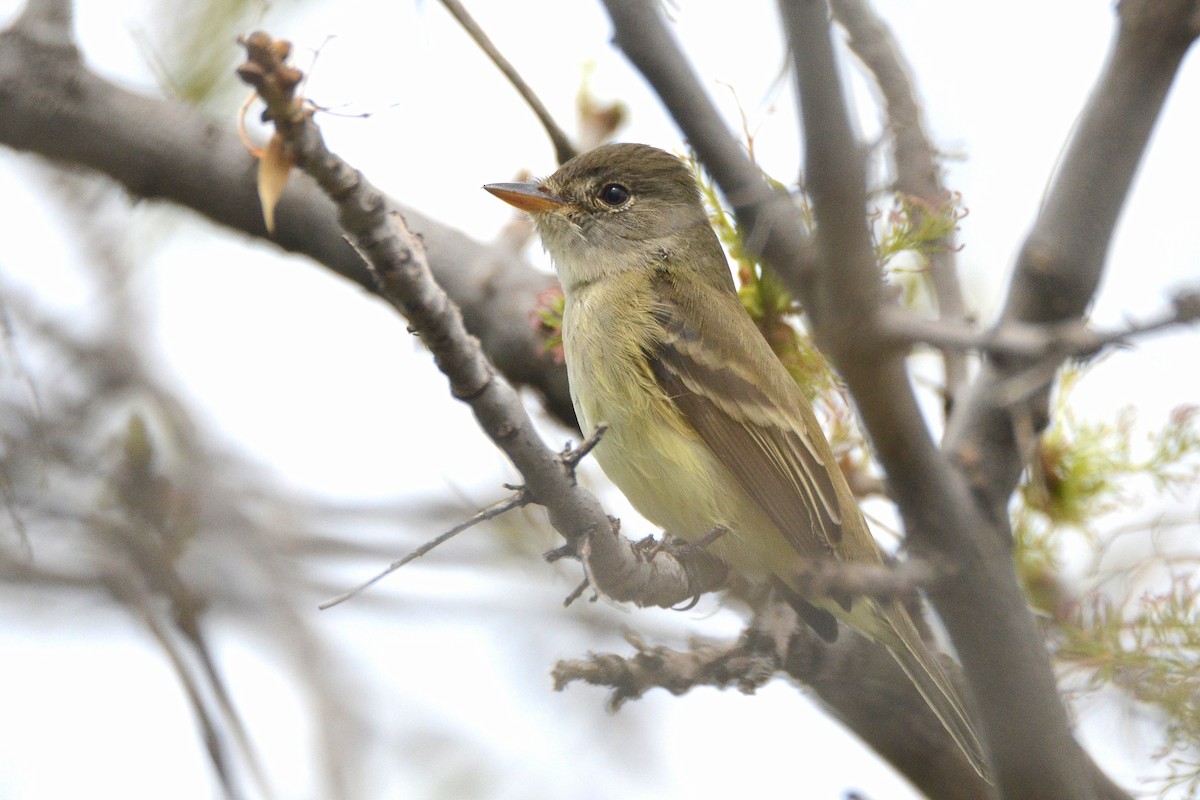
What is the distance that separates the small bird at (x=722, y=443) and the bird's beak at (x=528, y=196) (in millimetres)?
36

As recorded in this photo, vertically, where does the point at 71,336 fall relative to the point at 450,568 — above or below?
above

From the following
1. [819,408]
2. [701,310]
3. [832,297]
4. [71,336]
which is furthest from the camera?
[71,336]

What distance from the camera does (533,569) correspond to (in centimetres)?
451

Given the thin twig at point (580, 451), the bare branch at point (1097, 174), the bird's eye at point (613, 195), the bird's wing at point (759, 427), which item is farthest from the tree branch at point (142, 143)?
the bare branch at point (1097, 174)

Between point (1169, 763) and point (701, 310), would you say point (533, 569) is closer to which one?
point (701, 310)

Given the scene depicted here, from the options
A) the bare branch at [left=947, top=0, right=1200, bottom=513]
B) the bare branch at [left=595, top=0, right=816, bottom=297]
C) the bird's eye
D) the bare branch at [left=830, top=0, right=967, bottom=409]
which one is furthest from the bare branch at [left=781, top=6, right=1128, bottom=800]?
the bird's eye

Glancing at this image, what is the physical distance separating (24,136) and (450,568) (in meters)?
2.13

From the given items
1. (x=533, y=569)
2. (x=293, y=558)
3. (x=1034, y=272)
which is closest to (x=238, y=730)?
(x=1034, y=272)

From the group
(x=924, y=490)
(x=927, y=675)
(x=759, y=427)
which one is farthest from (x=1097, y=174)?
(x=927, y=675)

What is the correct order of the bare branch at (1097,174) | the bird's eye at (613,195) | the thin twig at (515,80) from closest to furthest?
the bare branch at (1097,174) < the thin twig at (515,80) < the bird's eye at (613,195)

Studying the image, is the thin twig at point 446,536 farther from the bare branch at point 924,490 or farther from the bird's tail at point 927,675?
the bird's tail at point 927,675

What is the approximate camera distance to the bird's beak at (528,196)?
168 inches

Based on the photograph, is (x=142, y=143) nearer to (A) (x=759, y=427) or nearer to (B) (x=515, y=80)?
(B) (x=515, y=80)

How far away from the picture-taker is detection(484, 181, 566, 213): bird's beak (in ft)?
14.0
